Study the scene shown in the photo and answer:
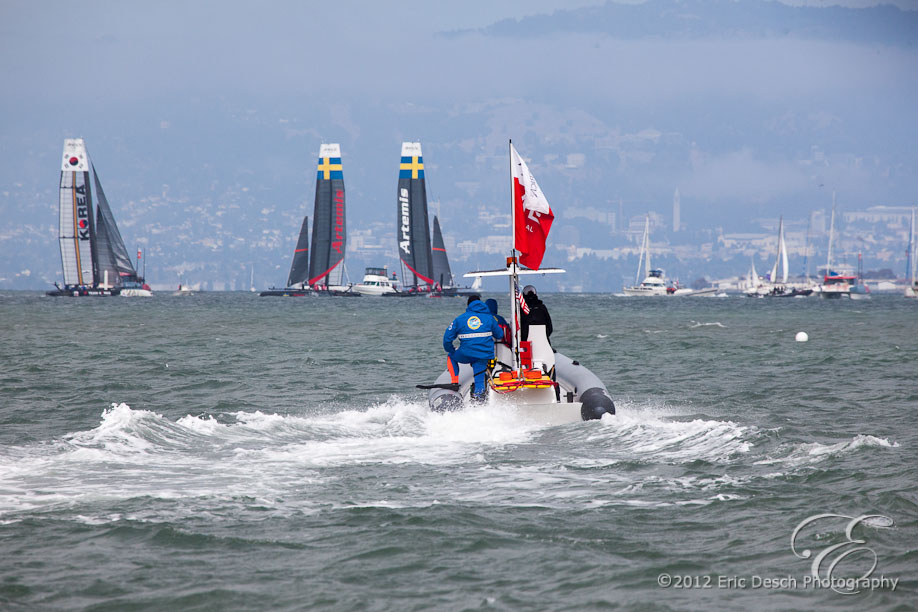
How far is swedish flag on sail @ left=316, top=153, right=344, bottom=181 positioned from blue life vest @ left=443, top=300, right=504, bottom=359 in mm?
110618

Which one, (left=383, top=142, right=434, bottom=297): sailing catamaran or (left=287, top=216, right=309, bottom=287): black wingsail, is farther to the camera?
(left=287, top=216, right=309, bottom=287): black wingsail

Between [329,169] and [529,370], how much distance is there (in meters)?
113

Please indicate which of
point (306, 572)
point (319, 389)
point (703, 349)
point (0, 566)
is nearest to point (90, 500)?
point (0, 566)

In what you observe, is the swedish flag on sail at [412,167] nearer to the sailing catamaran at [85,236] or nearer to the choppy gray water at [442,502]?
the sailing catamaran at [85,236]

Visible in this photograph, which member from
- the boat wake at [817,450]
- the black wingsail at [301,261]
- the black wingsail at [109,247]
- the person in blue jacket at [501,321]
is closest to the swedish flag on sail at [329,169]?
the black wingsail at [301,261]

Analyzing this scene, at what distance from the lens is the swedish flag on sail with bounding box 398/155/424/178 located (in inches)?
4865

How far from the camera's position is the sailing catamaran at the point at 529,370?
14.3m

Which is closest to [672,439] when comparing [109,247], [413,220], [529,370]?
[529,370]

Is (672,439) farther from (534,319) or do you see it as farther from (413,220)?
(413,220)

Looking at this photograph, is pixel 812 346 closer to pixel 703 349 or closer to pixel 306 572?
pixel 703 349

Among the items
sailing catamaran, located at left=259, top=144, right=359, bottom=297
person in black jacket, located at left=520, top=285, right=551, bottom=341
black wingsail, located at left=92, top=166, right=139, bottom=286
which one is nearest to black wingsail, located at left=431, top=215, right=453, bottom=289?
sailing catamaran, located at left=259, top=144, right=359, bottom=297

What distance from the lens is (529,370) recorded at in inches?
573

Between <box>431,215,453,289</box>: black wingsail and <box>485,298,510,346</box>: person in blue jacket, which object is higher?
<box>431,215,453,289</box>: black wingsail

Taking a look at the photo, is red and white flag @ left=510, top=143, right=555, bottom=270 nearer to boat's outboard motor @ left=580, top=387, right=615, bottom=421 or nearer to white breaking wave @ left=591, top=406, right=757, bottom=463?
boat's outboard motor @ left=580, top=387, right=615, bottom=421
